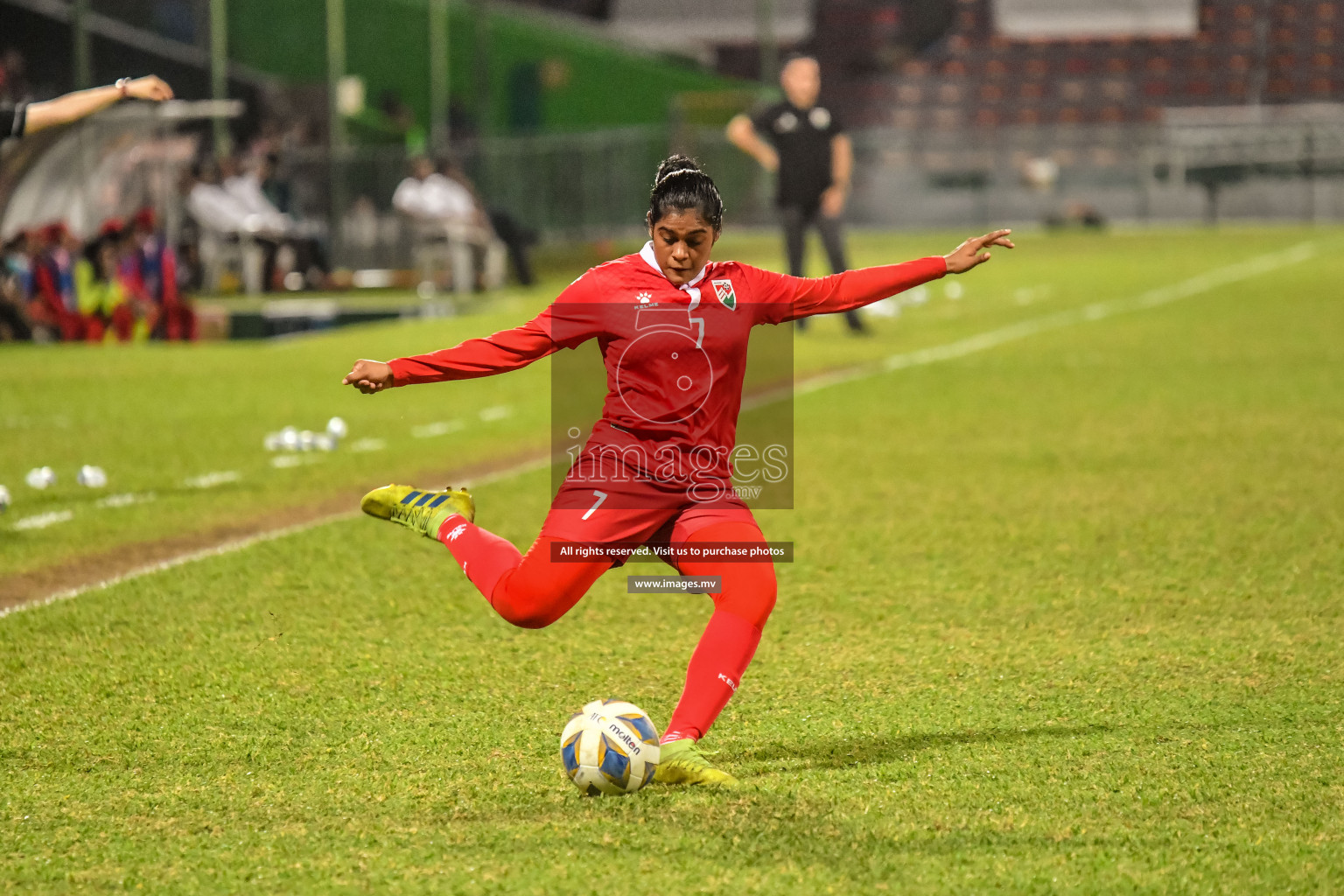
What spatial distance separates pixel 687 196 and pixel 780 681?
1.93 m

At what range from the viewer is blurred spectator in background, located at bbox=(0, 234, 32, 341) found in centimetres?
2062

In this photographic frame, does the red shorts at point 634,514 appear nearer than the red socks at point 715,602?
No

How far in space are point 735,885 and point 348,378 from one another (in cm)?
185

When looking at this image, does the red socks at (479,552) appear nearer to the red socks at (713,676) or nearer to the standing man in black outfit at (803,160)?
the red socks at (713,676)

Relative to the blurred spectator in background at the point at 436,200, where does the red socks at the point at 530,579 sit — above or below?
below

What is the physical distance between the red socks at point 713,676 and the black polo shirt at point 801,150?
47.4 feet

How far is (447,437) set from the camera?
12.9m

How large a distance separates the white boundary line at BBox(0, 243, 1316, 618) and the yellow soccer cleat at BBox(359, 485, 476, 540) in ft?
8.13

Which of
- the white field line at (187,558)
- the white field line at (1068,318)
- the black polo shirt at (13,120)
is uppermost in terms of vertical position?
the black polo shirt at (13,120)

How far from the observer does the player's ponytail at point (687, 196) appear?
17.1 feet

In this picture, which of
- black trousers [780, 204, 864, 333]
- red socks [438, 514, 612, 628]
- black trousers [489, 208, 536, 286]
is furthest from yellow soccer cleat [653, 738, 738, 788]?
black trousers [489, 208, 536, 286]

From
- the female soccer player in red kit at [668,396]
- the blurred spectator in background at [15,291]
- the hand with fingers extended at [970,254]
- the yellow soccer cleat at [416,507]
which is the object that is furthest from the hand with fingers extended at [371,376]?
the blurred spectator in background at [15,291]

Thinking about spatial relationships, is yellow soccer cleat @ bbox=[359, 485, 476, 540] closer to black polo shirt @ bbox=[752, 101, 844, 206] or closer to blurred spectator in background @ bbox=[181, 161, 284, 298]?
black polo shirt @ bbox=[752, 101, 844, 206]

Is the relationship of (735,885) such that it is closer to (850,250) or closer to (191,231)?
(191,231)
